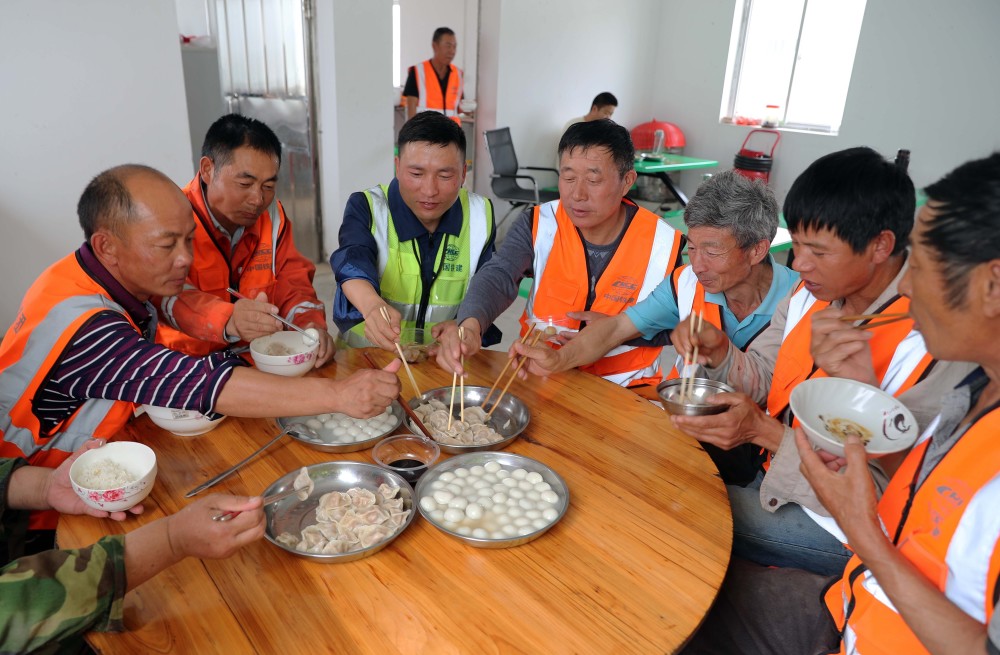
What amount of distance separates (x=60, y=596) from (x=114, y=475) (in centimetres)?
34

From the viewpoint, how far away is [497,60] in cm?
642

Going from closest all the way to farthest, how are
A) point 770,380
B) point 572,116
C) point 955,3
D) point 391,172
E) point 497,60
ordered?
point 770,380 → point 391,172 → point 955,3 → point 497,60 → point 572,116

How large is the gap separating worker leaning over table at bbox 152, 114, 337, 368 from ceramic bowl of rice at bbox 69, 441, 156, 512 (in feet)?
2.00


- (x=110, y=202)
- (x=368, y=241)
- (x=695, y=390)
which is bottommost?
(x=695, y=390)

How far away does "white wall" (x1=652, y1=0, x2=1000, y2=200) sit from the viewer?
228 inches

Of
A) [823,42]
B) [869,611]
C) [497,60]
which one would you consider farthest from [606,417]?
[823,42]

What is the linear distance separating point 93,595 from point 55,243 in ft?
12.0

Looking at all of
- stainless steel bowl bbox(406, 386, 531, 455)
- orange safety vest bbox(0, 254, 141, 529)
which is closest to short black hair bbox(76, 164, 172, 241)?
orange safety vest bbox(0, 254, 141, 529)

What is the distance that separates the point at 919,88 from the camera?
6.12m

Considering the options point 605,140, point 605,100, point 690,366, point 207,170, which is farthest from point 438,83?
point 690,366

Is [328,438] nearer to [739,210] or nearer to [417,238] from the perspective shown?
[417,238]

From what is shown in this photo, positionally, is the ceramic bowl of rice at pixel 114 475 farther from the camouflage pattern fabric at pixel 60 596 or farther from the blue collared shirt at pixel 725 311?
the blue collared shirt at pixel 725 311

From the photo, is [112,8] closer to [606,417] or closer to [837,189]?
[606,417]

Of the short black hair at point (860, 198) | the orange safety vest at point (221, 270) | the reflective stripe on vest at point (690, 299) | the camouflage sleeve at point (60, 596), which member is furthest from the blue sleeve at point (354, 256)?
the short black hair at point (860, 198)
